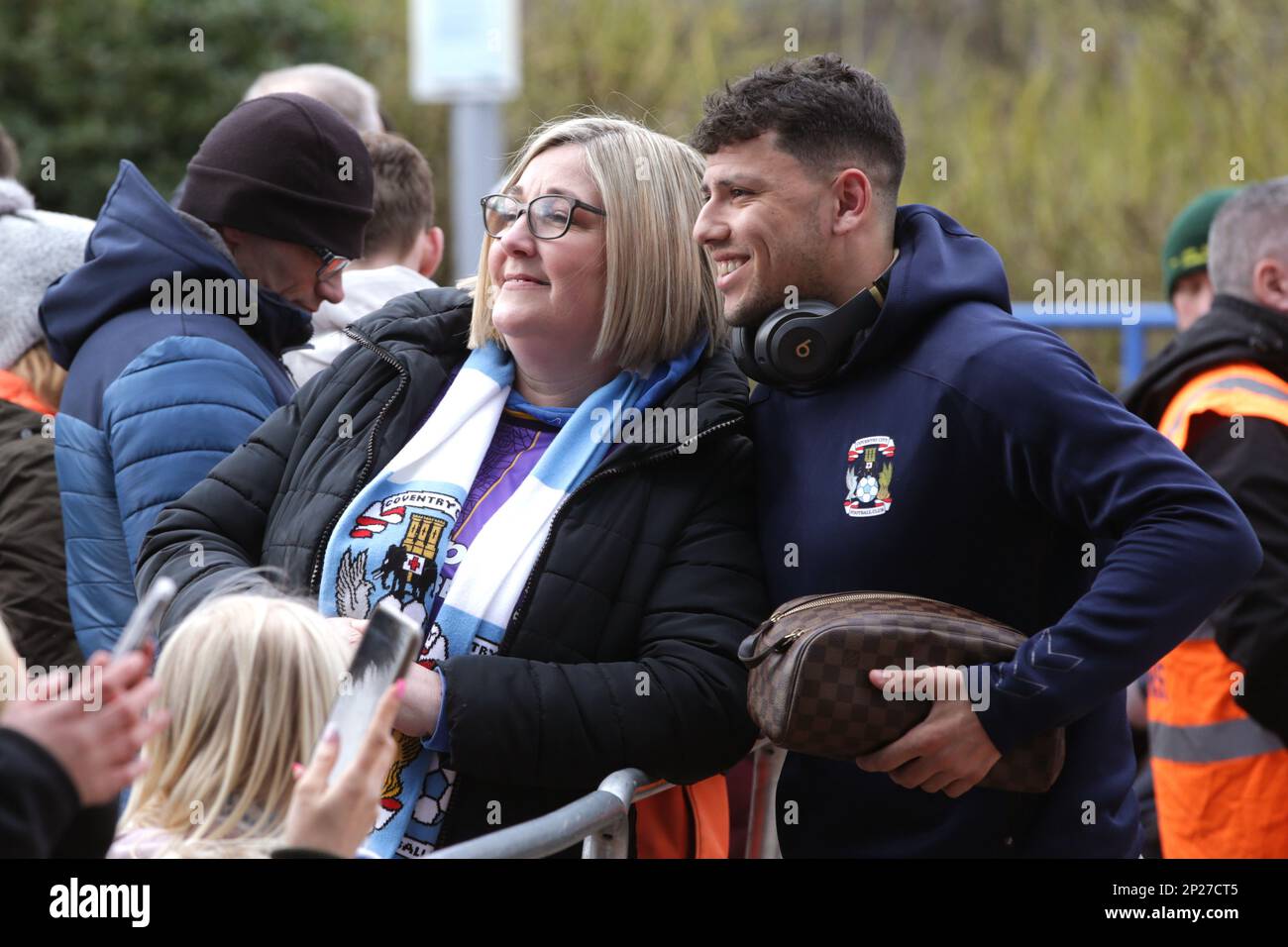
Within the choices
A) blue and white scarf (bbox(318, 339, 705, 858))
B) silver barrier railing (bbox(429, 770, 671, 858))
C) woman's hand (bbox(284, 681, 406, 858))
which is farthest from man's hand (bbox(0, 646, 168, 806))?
blue and white scarf (bbox(318, 339, 705, 858))

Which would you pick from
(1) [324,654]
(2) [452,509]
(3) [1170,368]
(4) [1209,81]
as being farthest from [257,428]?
(4) [1209,81]

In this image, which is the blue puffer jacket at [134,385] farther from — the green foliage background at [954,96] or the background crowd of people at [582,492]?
the green foliage background at [954,96]

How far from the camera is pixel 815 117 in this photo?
9.52 ft

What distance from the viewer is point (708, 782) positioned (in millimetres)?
3088

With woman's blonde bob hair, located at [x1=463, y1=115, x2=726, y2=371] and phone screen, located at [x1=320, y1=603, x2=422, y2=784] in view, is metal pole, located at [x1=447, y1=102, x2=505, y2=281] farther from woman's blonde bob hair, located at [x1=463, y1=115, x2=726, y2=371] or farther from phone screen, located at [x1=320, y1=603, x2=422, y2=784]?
phone screen, located at [x1=320, y1=603, x2=422, y2=784]

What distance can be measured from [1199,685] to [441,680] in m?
2.19

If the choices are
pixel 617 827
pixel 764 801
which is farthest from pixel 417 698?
pixel 764 801

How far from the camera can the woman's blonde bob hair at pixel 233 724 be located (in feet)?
7.51

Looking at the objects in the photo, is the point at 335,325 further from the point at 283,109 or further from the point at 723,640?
the point at 723,640

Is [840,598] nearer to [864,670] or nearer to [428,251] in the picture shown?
[864,670]

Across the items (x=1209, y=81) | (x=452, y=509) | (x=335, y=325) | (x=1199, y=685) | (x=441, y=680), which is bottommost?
(x=1199, y=685)

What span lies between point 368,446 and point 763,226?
2.69ft

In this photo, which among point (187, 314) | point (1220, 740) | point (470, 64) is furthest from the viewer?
point (470, 64)

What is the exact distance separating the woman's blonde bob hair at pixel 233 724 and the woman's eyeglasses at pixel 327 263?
1.41 m
